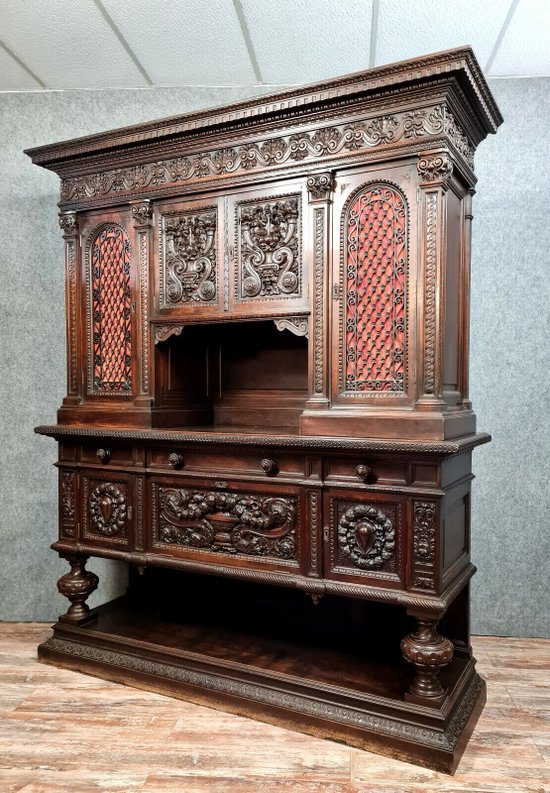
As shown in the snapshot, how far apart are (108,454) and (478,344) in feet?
6.07

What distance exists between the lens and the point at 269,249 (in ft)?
7.90

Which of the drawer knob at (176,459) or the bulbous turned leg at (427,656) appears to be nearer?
the bulbous turned leg at (427,656)

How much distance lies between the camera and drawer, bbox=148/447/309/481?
7.52 ft

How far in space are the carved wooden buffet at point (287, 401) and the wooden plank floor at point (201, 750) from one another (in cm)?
A: 9

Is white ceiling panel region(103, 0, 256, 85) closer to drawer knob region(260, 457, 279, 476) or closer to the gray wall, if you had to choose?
the gray wall

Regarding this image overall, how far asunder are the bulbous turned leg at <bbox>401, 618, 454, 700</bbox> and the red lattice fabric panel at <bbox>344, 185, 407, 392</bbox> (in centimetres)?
85

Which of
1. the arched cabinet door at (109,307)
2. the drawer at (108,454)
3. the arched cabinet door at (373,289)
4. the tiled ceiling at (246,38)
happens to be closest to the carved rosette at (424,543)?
the arched cabinet door at (373,289)

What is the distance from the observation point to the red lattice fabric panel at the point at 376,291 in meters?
2.15

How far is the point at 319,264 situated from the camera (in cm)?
227

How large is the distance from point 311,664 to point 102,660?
36.4 inches

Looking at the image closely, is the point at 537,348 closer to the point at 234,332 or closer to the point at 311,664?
the point at 234,332

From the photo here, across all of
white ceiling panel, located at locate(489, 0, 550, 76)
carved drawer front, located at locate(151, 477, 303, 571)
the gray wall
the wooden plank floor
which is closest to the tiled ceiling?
white ceiling panel, located at locate(489, 0, 550, 76)

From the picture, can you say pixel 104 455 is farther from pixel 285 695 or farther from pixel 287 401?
pixel 285 695

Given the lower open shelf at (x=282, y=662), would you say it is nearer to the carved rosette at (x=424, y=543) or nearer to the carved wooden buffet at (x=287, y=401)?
the carved wooden buffet at (x=287, y=401)
